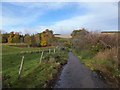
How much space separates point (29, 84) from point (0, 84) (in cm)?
137

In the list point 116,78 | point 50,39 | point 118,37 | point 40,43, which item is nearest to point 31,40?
point 40,43

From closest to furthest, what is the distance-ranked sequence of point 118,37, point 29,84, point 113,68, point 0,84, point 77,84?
point 0,84 → point 29,84 → point 77,84 → point 113,68 → point 118,37

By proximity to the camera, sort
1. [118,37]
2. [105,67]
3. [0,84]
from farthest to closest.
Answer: [118,37] < [105,67] < [0,84]

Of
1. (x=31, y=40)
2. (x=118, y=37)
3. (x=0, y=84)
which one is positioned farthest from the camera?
(x=31, y=40)

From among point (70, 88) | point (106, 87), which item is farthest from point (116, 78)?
point (70, 88)

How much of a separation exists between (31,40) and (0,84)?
40162 millimetres

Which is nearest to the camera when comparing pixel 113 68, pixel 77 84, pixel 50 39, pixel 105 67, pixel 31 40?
pixel 77 84

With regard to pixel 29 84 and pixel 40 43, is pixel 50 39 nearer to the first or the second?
pixel 40 43

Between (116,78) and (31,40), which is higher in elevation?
(31,40)

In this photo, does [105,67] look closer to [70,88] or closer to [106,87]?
[106,87]

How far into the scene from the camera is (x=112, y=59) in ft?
25.5

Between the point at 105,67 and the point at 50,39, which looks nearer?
the point at 105,67

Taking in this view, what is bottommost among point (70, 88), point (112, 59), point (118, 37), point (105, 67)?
point (70, 88)

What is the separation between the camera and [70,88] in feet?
17.7
